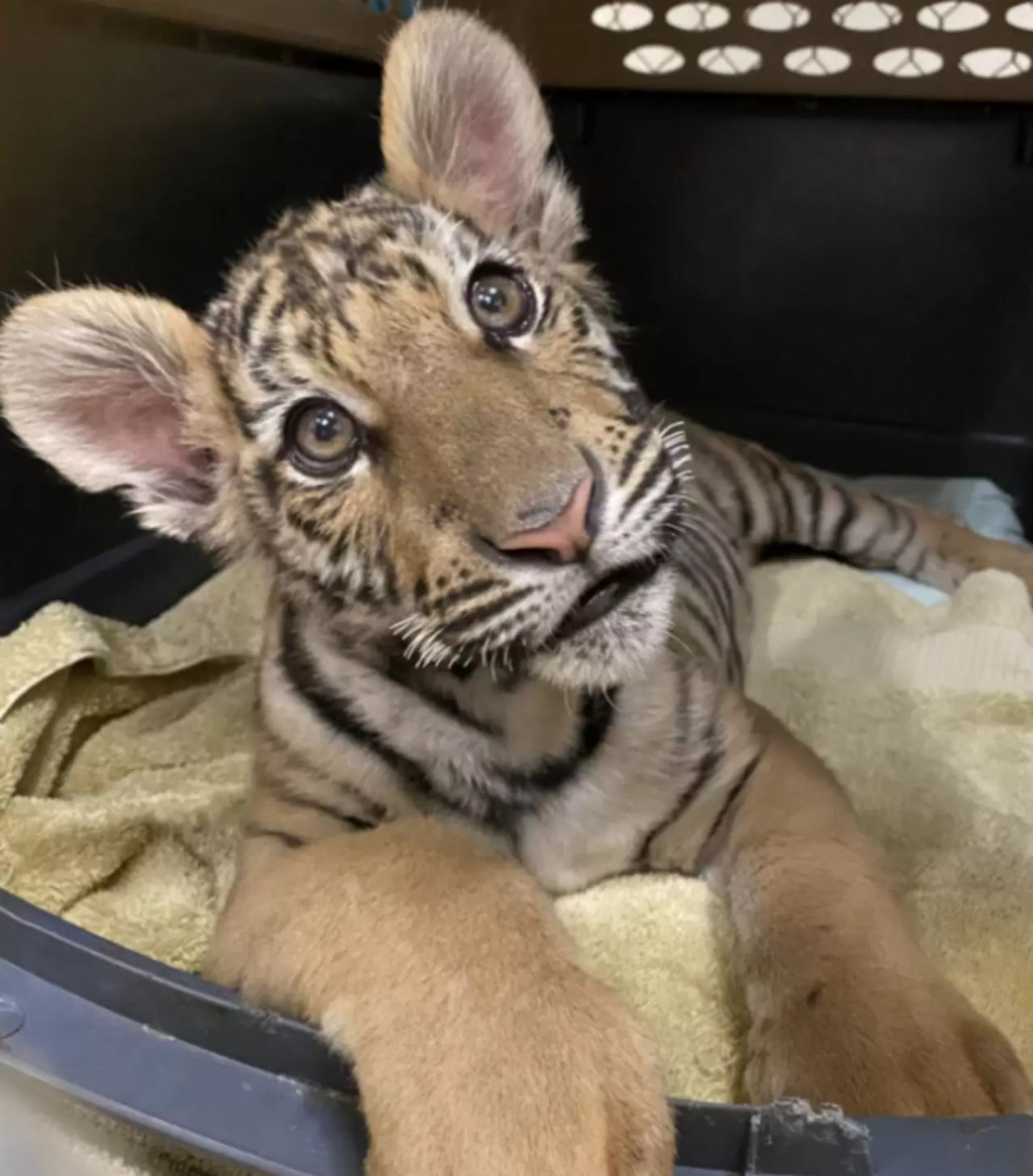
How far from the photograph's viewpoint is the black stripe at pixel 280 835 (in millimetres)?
1211

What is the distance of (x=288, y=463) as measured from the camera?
1078 mm

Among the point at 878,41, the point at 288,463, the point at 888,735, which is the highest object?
the point at 878,41

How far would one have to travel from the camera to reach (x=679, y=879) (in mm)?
1326

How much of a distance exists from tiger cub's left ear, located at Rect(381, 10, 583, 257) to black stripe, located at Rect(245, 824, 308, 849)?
24.1 inches

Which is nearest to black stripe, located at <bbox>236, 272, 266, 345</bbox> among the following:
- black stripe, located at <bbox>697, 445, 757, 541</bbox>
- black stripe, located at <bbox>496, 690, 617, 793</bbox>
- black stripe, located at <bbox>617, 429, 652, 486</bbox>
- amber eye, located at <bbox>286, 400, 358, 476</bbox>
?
amber eye, located at <bbox>286, 400, 358, 476</bbox>

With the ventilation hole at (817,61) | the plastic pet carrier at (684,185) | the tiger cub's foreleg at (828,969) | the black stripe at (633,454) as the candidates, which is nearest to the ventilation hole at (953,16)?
the plastic pet carrier at (684,185)

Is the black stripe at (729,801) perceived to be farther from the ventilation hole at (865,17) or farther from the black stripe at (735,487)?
the ventilation hole at (865,17)

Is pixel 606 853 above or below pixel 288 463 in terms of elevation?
below

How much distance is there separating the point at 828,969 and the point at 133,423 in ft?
2.62

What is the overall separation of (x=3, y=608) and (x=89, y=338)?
694mm

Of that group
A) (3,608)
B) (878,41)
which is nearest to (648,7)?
(878,41)

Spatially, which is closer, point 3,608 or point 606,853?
point 606,853

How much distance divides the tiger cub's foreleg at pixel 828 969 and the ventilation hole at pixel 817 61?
1325mm

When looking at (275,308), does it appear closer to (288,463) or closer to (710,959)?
(288,463)
